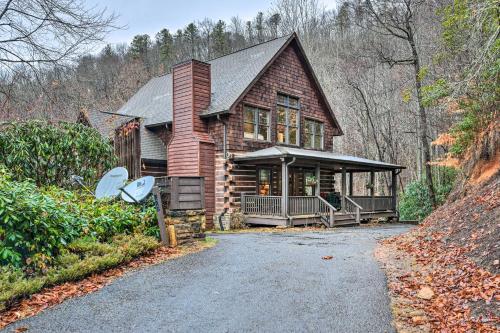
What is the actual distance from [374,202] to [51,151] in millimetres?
15631

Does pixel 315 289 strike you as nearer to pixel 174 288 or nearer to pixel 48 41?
pixel 174 288

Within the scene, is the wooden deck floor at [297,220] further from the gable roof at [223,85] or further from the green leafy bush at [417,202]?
the green leafy bush at [417,202]

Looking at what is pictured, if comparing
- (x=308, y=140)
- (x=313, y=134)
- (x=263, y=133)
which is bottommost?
(x=308, y=140)

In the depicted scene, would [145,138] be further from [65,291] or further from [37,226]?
[65,291]

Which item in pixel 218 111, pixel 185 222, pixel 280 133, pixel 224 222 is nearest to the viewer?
pixel 185 222

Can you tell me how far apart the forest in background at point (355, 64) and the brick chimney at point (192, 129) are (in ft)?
12.7

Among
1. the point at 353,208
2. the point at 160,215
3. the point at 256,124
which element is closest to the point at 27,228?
the point at 160,215

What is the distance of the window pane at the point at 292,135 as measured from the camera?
20000 mm

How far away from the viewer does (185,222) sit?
380 inches

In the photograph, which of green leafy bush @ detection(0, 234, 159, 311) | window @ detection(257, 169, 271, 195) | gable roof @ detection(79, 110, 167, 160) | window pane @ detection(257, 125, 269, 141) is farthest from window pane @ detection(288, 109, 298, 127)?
green leafy bush @ detection(0, 234, 159, 311)

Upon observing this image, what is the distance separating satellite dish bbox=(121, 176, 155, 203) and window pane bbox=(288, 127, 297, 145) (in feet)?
37.6

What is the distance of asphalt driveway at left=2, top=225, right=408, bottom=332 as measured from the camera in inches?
177

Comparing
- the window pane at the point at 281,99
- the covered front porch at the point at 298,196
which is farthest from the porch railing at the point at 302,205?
the window pane at the point at 281,99

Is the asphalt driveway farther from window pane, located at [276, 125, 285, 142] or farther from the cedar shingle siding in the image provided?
window pane, located at [276, 125, 285, 142]
